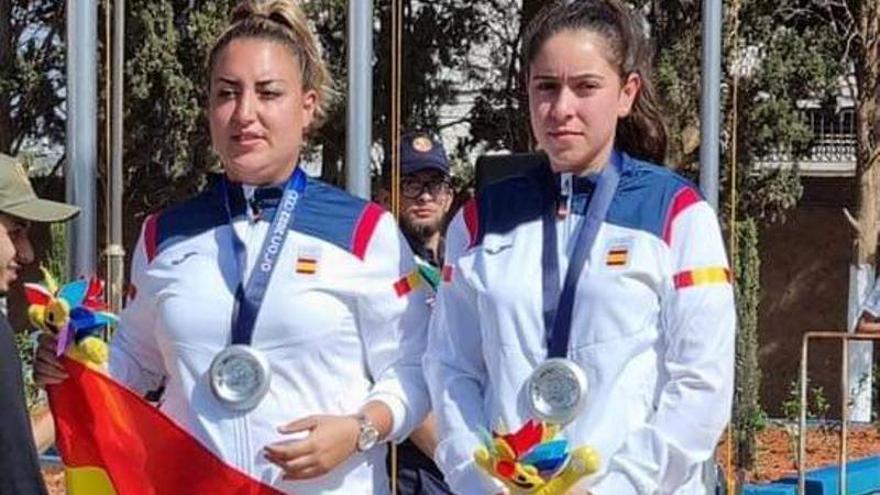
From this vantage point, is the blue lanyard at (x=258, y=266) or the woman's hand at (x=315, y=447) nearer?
the woman's hand at (x=315, y=447)

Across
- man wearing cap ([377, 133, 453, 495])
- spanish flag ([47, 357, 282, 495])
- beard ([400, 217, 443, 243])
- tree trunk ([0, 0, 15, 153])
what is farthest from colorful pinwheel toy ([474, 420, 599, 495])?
tree trunk ([0, 0, 15, 153])

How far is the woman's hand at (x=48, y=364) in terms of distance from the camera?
3178 mm

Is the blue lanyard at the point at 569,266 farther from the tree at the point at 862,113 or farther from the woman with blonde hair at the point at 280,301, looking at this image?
the tree at the point at 862,113

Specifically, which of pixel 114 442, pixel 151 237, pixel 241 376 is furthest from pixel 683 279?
pixel 114 442

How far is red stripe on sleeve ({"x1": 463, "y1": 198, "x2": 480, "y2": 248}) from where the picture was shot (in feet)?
9.15

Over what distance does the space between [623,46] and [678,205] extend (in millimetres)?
308

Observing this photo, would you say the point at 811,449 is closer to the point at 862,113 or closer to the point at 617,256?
the point at 862,113

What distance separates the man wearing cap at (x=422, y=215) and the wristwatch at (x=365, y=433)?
108 centimetres

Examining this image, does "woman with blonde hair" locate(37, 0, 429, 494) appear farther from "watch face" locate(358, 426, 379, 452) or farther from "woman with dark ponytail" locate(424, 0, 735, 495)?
"woman with dark ponytail" locate(424, 0, 735, 495)

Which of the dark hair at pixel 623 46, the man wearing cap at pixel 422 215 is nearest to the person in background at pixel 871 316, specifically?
the man wearing cap at pixel 422 215

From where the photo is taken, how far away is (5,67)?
17422 millimetres

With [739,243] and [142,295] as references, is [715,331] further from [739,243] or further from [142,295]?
[739,243]

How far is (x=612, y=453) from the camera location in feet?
8.43

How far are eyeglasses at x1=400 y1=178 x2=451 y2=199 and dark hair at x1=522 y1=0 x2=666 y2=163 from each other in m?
1.53
